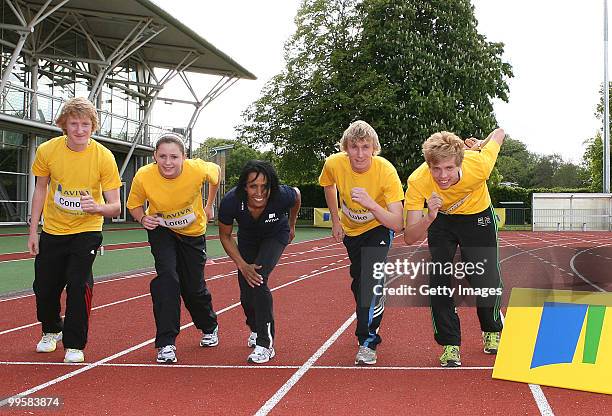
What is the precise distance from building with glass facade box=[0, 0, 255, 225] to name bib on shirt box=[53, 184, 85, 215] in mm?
16578

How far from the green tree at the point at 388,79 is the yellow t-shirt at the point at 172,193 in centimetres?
2565

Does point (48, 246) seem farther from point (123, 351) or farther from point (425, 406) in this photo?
point (425, 406)

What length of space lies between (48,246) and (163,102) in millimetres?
31183

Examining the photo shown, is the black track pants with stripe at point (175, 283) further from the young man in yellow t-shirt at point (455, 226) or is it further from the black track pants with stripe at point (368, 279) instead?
the young man in yellow t-shirt at point (455, 226)

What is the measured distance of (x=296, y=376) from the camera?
15.4 feet

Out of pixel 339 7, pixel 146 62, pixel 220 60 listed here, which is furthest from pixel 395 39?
pixel 146 62

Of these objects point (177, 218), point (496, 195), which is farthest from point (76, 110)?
point (496, 195)

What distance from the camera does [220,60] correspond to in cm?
3077

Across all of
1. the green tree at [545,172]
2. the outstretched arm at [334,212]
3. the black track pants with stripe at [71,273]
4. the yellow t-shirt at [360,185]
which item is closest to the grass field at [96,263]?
the black track pants with stripe at [71,273]

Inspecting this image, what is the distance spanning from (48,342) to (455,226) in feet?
11.1

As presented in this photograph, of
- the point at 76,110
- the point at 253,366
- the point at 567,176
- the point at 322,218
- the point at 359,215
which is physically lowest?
the point at 322,218

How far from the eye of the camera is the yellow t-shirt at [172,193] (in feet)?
17.3

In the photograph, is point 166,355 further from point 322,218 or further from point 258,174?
point 322,218

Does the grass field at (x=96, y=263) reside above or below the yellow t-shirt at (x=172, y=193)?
below
